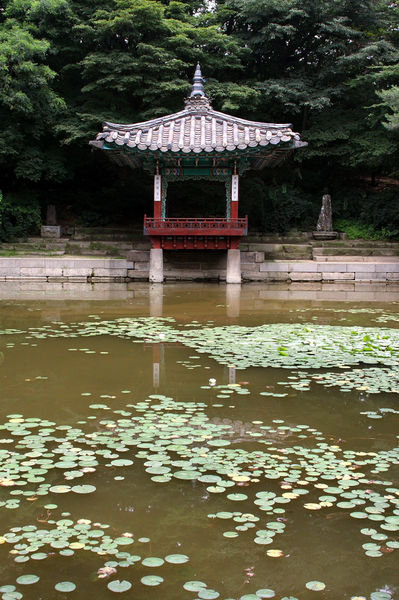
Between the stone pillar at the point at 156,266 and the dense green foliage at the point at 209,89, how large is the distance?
646 cm

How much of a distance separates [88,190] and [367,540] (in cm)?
2445

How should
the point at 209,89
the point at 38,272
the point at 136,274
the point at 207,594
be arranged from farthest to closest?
the point at 209,89 < the point at 136,274 < the point at 38,272 < the point at 207,594

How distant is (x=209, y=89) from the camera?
22.2 m

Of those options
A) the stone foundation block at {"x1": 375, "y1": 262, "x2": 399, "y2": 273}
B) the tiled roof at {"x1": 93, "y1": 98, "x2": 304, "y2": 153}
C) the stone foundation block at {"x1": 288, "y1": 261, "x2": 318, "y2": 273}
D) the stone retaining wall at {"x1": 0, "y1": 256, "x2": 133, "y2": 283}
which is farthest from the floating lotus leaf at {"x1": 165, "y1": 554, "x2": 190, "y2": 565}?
the stone foundation block at {"x1": 375, "y1": 262, "x2": 399, "y2": 273}

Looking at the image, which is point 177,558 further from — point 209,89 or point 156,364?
point 209,89

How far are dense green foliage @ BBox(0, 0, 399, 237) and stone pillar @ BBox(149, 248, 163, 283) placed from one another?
646cm

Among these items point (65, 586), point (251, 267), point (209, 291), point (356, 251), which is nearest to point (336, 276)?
point (356, 251)

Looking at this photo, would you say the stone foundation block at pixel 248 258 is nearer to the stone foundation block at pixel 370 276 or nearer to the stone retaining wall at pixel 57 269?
the stone foundation block at pixel 370 276

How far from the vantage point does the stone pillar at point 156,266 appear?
1716 centimetres

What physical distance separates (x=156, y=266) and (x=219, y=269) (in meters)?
2.03

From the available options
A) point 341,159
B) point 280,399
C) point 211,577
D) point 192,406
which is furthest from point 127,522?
point 341,159

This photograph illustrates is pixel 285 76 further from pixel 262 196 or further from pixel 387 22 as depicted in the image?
pixel 262 196

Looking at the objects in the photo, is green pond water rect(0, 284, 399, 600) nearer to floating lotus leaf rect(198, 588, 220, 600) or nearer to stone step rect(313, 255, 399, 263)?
floating lotus leaf rect(198, 588, 220, 600)

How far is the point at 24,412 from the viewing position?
4.19 m
